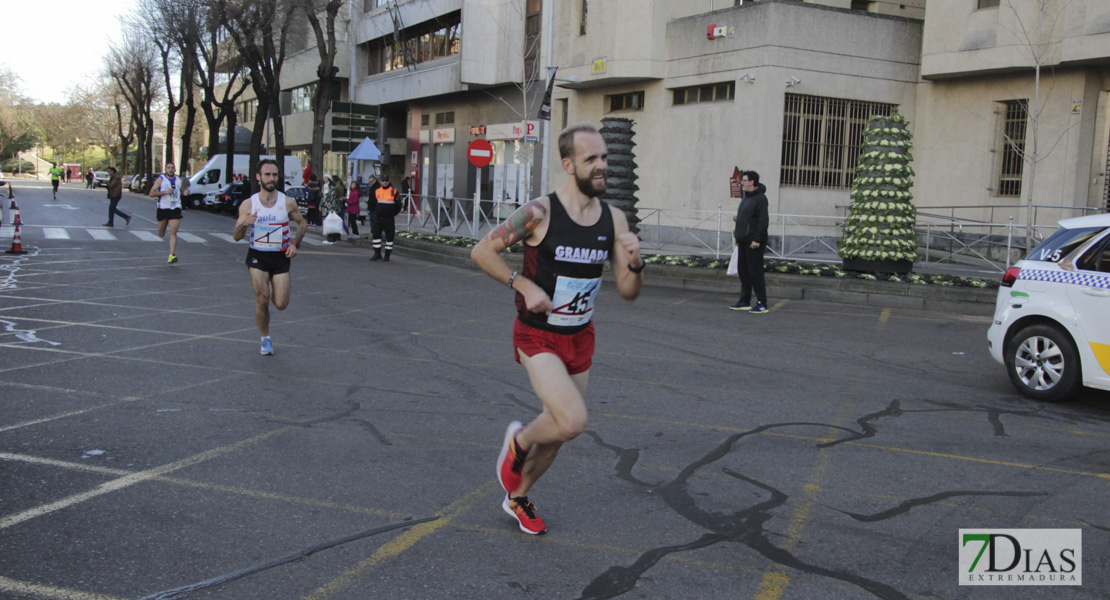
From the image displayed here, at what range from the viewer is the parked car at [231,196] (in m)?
38.1

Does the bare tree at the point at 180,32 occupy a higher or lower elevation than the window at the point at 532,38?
higher

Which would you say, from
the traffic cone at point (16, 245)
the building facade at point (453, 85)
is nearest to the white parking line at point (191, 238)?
the traffic cone at point (16, 245)

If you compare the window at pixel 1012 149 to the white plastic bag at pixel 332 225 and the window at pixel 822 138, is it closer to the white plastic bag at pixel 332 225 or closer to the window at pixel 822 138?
the window at pixel 822 138

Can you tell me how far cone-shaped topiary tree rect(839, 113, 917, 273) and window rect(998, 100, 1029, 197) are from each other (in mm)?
6531

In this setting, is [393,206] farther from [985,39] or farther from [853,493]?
[853,493]

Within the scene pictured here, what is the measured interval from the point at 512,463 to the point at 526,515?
249 millimetres

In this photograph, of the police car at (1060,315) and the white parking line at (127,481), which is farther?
the police car at (1060,315)

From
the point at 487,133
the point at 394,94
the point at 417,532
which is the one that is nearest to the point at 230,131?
the point at 394,94

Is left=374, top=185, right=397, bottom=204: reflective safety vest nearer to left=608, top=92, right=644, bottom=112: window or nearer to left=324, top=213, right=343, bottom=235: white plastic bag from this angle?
left=324, top=213, right=343, bottom=235: white plastic bag

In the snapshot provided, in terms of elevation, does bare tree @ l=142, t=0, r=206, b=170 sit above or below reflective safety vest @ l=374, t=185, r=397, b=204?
above

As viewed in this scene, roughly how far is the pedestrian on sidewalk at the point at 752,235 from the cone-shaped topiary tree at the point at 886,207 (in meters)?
3.58

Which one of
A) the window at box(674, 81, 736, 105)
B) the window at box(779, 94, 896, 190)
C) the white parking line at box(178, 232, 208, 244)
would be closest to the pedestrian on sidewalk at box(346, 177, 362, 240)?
the white parking line at box(178, 232, 208, 244)

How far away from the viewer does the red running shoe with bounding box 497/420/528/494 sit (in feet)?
13.8

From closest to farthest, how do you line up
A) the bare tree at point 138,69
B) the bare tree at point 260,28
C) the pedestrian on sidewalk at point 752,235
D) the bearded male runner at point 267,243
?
1. the bearded male runner at point 267,243
2. the pedestrian on sidewalk at point 752,235
3. the bare tree at point 260,28
4. the bare tree at point 138,69
